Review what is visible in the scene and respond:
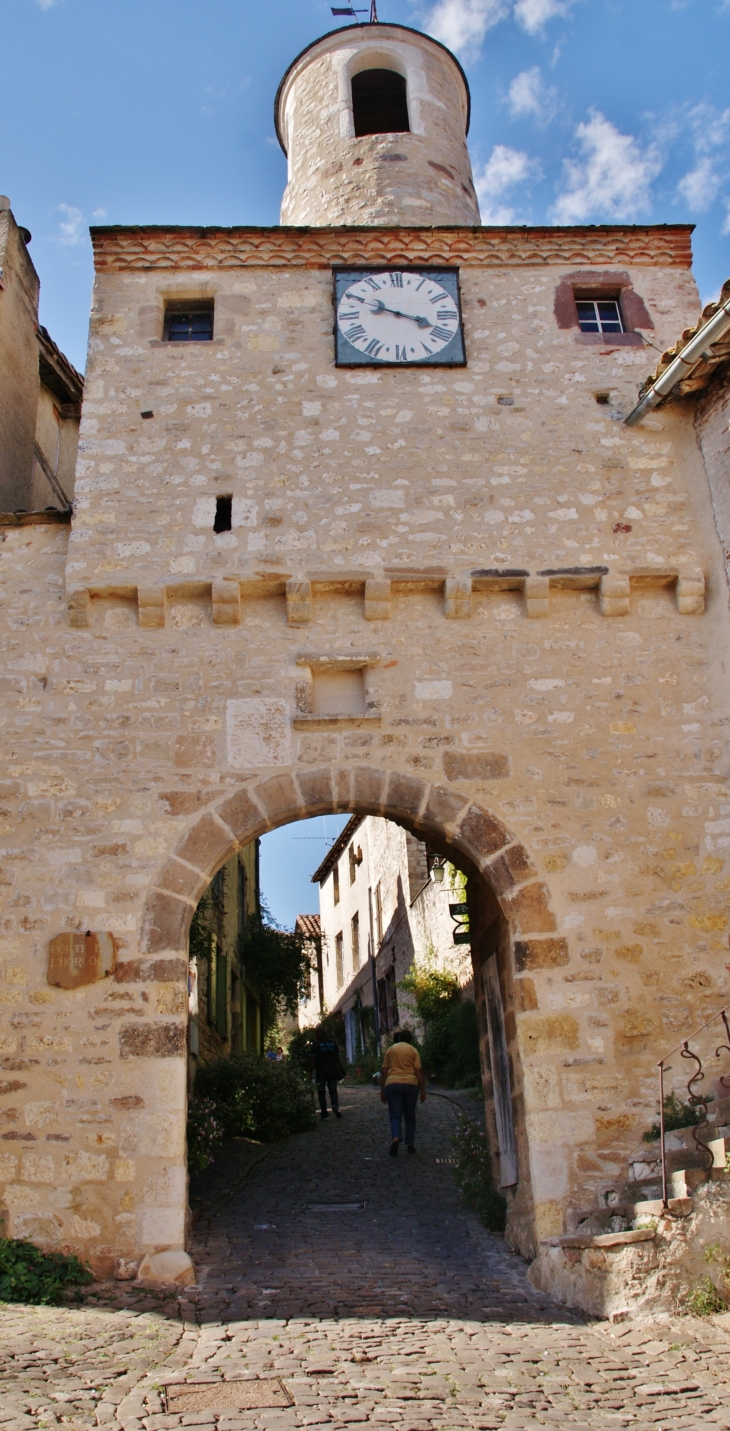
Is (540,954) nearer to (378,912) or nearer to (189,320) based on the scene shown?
(189,320)

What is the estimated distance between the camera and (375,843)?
21328 millimetres

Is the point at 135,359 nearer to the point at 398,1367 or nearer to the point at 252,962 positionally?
the point at 398,1367

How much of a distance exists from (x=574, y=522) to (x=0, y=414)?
197 inches

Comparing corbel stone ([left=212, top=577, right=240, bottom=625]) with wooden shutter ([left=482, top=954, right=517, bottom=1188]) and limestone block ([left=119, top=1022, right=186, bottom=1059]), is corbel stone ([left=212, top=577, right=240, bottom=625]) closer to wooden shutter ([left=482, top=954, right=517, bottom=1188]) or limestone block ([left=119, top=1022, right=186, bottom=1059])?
limestone block ([left=119, top=1022, right=186, bottom=1059])

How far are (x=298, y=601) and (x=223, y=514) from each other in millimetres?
984

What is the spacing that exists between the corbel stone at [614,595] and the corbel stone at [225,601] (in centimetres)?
261

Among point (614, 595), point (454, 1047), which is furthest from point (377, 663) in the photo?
point (454, 1047)

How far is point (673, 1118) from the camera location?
6102mm

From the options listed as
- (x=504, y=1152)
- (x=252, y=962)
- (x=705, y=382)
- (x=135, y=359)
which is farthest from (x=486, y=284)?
(x=252, y=962)

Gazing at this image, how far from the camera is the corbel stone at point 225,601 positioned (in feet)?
24.1

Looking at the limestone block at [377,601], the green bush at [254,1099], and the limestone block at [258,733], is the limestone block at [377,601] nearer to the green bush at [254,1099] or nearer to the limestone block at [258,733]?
the limestone block at [258,733]

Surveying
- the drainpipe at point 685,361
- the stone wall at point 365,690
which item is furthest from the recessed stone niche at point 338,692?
the drainpipe at point 685,361

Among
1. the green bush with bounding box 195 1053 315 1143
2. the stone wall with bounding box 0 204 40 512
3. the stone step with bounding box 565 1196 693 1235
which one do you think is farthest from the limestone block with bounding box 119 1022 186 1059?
the stone wall with bounding box 0 204 40 512

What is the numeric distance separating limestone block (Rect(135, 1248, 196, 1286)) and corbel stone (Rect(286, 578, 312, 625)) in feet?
13.2
